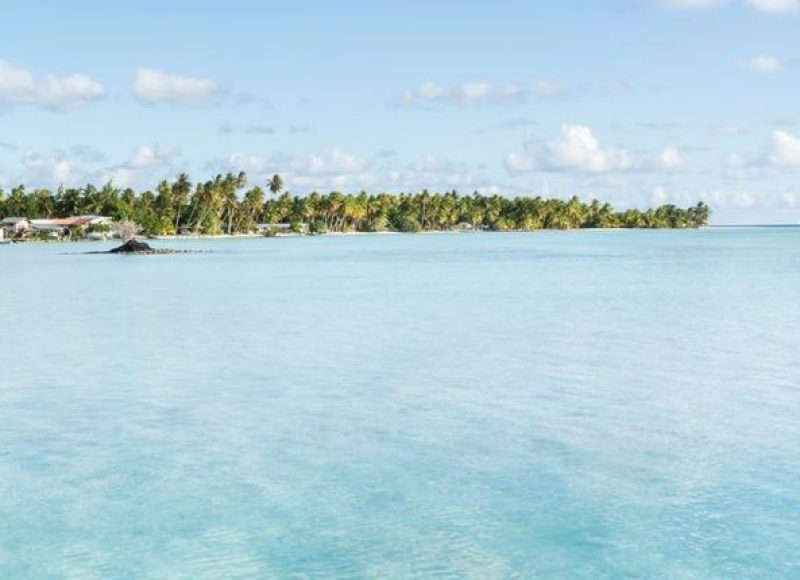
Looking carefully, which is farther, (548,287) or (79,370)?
(548,287)

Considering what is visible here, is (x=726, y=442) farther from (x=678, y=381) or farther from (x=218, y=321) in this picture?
(x=218, y=321)

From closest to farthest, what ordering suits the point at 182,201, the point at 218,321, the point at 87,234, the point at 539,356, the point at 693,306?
the point at 539,356 < the point at 218,321 < the point at 693,306 < the point at 87,234 < the point at 182,201

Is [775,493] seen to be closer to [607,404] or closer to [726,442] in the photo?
[726,442]

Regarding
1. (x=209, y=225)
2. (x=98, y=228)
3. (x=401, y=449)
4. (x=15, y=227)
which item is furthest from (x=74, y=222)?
(x=401, y=449)

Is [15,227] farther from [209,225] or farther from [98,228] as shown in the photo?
[209,225]

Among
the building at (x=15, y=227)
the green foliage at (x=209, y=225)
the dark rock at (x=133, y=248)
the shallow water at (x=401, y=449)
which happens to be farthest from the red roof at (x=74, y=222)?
the shallow water at (x=401, y=449)

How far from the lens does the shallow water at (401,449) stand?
34.8 ft

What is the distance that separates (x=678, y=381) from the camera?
21.5m

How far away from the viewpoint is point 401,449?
1509 centimetres

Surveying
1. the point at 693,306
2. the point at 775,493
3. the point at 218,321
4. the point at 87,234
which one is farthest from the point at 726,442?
the point at 87,234

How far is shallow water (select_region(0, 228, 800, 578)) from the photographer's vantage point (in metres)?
10.6

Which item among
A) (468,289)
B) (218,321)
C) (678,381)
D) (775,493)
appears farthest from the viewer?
(468,289)

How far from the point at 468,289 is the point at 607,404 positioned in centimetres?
3518

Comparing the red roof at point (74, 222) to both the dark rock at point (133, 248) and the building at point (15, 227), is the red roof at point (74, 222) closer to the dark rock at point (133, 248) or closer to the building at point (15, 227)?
the building at point (15, 227)
